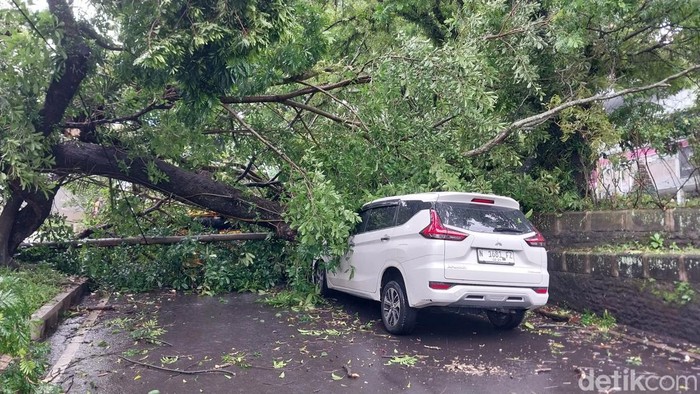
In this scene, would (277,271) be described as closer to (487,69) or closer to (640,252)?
(487,69)

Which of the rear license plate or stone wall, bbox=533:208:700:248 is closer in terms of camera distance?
the rear license plate

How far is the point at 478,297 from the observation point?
6766 millimetres

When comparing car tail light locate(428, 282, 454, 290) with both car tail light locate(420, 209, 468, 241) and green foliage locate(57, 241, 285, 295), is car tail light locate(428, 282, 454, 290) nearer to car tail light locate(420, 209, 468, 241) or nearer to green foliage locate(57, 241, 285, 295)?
car tail light locate(420, 209, 468, 241)

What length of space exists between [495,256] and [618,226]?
2412 millimetres

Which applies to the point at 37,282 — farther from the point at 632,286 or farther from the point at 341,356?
the point at 632,286

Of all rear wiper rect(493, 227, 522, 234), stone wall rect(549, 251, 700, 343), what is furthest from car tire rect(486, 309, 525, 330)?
stone wall rect(549, 251, 700, 343)

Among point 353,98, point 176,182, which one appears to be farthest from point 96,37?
point 353,98

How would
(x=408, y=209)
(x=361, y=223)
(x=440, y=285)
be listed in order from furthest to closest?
1. (x=361, y=223)
2. (x=408, y=209)
3. (x=440, y=285)

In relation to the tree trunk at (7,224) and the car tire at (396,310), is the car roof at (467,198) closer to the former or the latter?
the car tire at (396,310)

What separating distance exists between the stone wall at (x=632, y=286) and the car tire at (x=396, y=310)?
2.85 metres

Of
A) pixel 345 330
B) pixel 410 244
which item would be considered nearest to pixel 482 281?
pixel 410 244

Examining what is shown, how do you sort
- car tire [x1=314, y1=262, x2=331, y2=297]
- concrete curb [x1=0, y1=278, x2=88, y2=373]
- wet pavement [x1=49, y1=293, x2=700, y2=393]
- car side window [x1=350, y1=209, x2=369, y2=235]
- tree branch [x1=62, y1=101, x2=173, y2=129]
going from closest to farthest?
1. wet pavement [x1=49, y1=293, x2=700, y2=393]
2. concrete curb [x1=0, y1=278, x2=88, y2=373]
3. car side window [x1=350, y1=209, x2=369, y2=235]
4. tree branch [x1=62, y1=101, x2=173, y2=129]
5. car tire [x1=314, y1=262, x2=331, y2=297]

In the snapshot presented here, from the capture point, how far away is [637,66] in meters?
9.95

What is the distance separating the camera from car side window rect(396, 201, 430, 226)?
7.26m
